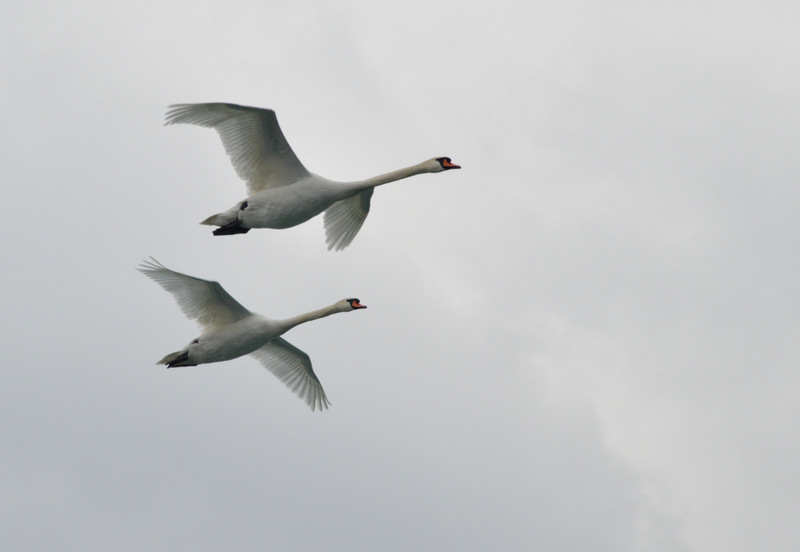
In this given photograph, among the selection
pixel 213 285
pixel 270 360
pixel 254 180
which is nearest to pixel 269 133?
pixel 254 180

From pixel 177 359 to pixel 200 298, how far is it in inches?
63.8

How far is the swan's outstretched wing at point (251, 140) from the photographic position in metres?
35.5

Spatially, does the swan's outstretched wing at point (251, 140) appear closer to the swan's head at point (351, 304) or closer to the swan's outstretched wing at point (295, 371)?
the swan's head at point (351, 304)

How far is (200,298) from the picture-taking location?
124 feet

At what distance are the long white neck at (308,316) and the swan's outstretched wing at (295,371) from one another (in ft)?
9.17

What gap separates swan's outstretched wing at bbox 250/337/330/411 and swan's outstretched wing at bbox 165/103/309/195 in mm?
6029

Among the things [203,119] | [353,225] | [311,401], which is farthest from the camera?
[311,401]

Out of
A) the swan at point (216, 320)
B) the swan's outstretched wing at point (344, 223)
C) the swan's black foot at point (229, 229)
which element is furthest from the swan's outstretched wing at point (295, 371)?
the swan's black foot at point (229, 229)

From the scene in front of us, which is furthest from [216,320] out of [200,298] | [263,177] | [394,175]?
[394,175]

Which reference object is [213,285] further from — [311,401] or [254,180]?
[311,401]

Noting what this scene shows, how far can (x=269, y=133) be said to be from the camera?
36.2 meters

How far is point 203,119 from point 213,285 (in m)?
4.16

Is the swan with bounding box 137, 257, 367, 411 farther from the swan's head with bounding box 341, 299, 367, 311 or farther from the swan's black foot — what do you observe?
the swan's black foot

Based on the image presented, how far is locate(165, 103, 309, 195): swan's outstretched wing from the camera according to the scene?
3547cm
